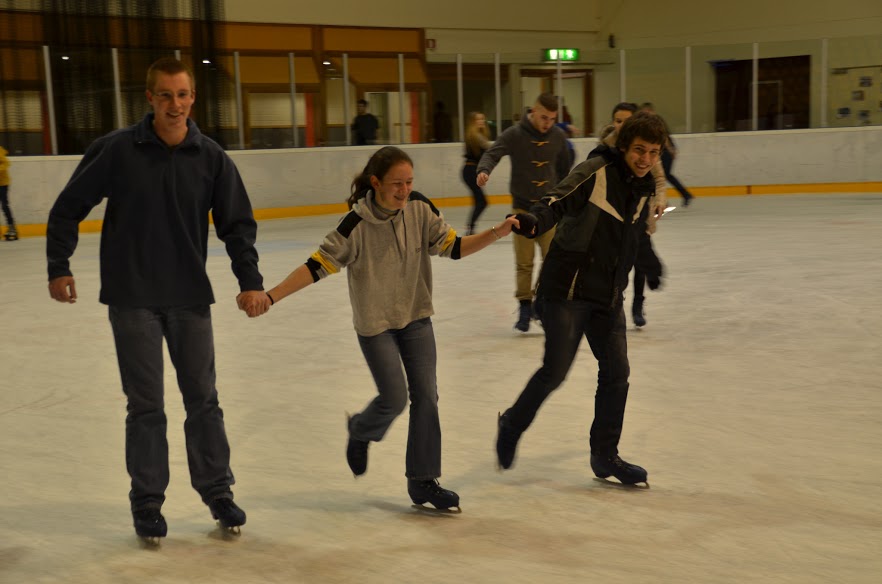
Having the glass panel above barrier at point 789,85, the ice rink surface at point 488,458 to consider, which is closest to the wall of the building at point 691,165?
the glass panel above barrier at point 789,85

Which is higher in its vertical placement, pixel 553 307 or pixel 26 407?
pixel 553 307

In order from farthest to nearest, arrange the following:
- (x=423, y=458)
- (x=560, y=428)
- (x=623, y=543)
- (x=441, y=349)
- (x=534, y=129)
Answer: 1. (x=534, y=129)
2. (x=441, y=349)
3. (x=560, y=428)
4. (x=423, y=458)
5. (x=623, y=543)

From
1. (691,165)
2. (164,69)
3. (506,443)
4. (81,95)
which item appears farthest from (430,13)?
(164,69)

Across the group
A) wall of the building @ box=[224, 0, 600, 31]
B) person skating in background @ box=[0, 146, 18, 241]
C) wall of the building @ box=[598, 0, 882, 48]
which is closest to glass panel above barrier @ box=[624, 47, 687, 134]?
wall of the building @ box=[598, 0, 882, 48]

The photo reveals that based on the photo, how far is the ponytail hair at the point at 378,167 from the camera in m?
3.26

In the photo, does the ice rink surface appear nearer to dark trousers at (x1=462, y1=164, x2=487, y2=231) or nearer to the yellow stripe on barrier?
dark trousers at (x1=462, y1=164, x2=487, y2=231)

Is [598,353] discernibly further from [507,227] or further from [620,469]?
[507,227]

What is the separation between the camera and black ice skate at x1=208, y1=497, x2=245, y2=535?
10.4 ft

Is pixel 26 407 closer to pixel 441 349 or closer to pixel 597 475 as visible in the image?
pixel 441 349

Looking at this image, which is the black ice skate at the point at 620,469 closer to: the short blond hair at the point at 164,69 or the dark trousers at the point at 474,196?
the short blond hair at the point at 164,69

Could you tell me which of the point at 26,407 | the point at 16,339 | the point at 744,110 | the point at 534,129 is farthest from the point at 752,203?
the point at 26,407

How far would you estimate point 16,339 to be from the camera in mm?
6574

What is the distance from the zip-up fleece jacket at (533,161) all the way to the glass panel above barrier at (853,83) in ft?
39.1

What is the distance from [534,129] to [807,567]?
13.0 ft
